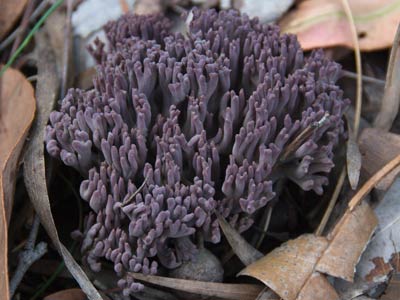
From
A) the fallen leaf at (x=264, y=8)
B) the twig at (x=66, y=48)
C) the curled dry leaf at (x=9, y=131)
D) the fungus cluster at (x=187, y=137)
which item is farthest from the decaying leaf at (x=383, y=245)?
the twig at (x=66, y=48)

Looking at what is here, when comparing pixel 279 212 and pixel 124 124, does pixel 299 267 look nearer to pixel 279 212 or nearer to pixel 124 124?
pixel 279 212

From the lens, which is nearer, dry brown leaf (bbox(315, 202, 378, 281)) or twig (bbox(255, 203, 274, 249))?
dry brown leaf (bbox(315, 202, 378, 281))

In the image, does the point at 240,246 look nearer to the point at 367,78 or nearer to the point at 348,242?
the point at 348,242

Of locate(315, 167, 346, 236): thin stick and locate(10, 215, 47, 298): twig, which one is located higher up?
locate(10, 215, 47, 298): twig

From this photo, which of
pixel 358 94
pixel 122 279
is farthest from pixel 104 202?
pixel 358 94

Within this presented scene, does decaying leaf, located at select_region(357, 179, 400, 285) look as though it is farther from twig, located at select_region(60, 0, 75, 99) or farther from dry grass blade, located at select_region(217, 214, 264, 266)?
twig, located at select_region(60, 0, 75, 99)

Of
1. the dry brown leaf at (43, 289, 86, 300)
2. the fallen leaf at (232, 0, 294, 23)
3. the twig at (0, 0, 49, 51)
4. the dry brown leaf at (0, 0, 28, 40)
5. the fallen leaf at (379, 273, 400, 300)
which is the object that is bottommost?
the fallen leaf at (379, 273, 400, 300)

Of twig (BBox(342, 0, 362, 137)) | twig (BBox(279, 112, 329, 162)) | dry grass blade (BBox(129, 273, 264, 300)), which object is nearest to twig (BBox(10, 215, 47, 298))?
dry grass blade (BBox(129, 273, 264, 300))
